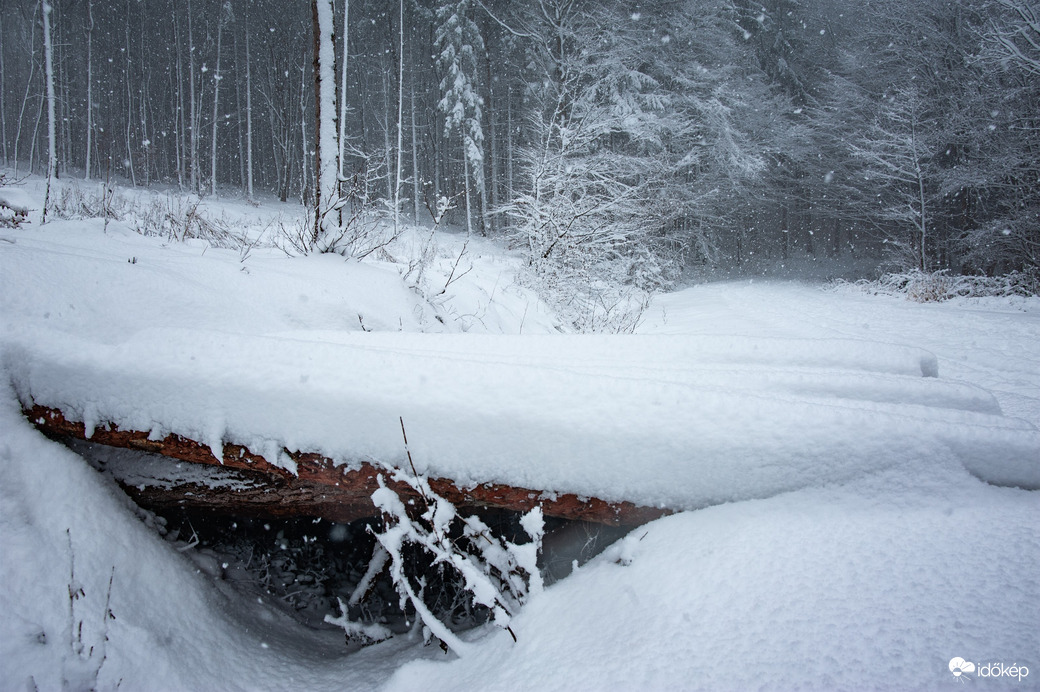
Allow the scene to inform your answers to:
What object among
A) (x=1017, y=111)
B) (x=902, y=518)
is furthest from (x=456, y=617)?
(x=1017, y=111)

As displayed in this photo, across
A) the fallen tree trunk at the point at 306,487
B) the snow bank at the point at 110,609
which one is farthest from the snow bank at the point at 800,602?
the snow bank at the point at 110,609

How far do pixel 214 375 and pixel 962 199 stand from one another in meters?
23.4

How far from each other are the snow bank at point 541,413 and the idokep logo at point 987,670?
489 mm

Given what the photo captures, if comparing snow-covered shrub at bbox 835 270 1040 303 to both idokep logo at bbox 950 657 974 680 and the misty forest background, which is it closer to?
the misty forest background

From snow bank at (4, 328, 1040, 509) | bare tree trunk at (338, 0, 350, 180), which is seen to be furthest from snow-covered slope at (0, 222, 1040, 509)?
bare tree trunk at (338, 0, 350, 180)

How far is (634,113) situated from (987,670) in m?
14.6

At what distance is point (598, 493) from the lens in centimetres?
140

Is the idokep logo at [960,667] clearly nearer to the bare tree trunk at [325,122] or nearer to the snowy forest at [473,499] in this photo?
the snowy forest at [473,499]

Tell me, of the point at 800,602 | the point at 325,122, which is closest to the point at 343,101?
the point at 325,122

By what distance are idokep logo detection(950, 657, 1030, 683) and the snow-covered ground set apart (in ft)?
0.04

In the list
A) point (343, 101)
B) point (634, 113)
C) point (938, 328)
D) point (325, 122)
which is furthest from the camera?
point (634, 113)

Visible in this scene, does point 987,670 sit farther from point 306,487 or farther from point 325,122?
point 325,122

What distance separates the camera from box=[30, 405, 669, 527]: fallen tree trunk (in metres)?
1.46

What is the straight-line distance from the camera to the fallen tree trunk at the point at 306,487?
4.78 feet
